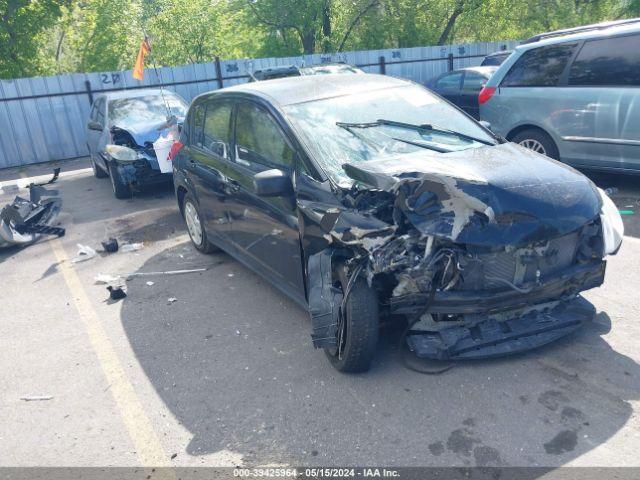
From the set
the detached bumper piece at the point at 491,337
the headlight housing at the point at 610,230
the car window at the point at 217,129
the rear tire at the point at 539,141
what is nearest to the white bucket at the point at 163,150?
the car window at the point at 217,129

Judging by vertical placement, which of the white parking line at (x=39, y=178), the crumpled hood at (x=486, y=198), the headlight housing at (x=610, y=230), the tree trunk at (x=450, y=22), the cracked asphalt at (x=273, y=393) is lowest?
the cracked asphalt at (x=273, y=393)

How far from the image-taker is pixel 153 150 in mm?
9133

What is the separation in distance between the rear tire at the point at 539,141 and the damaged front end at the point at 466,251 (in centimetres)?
391

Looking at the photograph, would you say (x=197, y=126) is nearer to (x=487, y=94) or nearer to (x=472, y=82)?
(x=487, y=94)

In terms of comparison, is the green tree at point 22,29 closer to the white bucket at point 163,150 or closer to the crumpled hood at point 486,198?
the white bucket at point 163,150

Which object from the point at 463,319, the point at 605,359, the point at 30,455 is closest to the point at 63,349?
the point at 30,455

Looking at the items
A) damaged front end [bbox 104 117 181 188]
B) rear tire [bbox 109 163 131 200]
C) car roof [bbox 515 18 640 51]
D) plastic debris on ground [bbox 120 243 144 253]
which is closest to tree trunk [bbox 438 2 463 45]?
car roof [bbox 515 18 640 51]

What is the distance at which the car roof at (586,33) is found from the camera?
6489mm

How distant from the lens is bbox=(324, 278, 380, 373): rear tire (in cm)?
330

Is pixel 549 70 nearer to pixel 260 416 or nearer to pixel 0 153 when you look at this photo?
pixel 260 416

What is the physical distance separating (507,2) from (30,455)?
26.7 metres

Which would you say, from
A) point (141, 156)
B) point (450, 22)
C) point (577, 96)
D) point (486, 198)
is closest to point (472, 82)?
point (577, 96)

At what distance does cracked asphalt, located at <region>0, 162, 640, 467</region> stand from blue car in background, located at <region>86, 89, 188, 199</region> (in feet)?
13.6

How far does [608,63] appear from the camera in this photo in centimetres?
662
